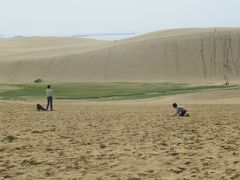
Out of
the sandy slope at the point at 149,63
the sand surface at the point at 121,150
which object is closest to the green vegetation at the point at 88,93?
the sandy slope at the point at 149,63

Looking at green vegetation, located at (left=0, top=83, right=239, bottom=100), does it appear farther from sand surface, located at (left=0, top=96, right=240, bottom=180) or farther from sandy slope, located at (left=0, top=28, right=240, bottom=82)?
sand surface, located at (left=0, top=96, right=240, bottom=180)

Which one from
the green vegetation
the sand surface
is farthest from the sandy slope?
the sand surface

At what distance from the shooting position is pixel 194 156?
8492 mm

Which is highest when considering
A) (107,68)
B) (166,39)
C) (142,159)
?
(166,39)

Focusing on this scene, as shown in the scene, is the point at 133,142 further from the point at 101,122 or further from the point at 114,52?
the point at 114,52

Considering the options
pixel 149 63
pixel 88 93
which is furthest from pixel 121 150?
pixel 149 63

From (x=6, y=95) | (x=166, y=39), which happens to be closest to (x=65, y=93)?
(x=6, y=95)

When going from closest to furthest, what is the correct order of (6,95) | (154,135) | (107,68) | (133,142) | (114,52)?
(133,142) → (154,135) → (6,95) → (107,68) → (114,52)

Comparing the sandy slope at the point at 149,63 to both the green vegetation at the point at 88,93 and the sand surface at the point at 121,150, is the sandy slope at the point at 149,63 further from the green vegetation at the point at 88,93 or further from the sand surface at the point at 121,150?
the sand surface at the point at 121,150

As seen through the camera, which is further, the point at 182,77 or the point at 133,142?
the point at 182,77

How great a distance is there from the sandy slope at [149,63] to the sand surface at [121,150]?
40.7 metres

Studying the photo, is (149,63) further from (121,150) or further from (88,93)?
(121,150)

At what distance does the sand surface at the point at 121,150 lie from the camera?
7.38 m

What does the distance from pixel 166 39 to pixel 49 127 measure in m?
55.1
